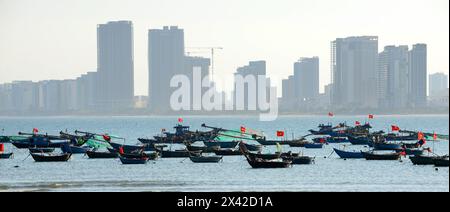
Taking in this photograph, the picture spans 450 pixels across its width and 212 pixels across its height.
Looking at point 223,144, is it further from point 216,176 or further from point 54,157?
point 216,176

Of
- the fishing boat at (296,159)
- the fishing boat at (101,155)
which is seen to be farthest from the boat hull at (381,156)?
the fishing boat at (101,155)

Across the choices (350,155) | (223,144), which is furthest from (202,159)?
(223,144)

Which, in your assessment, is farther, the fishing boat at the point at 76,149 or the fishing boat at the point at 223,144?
the fishing boat at the point at 223,144

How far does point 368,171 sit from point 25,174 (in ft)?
74.0

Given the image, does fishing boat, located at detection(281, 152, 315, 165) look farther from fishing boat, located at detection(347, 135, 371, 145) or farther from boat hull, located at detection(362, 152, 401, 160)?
fishing boat, located at detection(347, 135, 371, 145)

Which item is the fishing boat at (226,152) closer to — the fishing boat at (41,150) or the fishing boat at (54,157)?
the fishing boat at (54,157)

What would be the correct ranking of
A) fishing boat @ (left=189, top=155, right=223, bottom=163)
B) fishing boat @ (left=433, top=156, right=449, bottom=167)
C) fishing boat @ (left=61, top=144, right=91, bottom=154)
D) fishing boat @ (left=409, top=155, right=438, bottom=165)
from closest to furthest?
fishing boat @ (left=433, top=156, right=449, bottom=167)
fishing boat @ (left=409, top=155, right=438, bottom=165)
fishing boat @ (left=189, top=155, right=223, bottom=163)
fishing boat @ (left=61, top=144, right=91, bottom=154)

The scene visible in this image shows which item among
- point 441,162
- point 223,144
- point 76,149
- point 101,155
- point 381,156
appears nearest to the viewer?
point 441,162

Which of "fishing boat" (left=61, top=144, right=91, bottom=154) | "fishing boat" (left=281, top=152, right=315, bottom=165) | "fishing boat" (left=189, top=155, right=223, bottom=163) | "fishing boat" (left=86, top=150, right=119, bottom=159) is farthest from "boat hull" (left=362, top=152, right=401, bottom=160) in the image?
"fishing boat" (left=61, top=144, right=91, bottom=154)

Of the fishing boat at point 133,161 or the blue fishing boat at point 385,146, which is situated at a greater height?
the blue fishing boat at point 385,146
